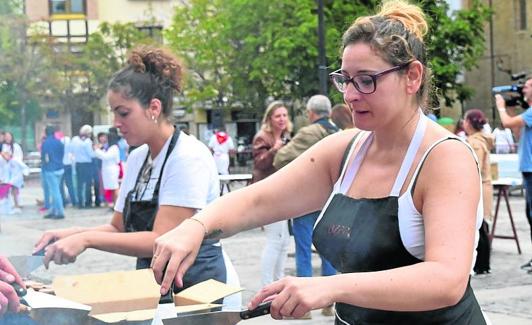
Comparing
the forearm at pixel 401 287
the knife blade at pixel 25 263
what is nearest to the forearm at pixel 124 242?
the knife blade at pixel 25 263

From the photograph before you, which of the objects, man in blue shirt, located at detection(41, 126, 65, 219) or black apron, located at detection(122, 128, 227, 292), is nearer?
black apron, located at detection(122, 128, 227, 292)

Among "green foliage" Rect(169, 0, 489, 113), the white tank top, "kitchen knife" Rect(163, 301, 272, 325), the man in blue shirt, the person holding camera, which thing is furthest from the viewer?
"green foliage" Rect(169, 0, 489, 113)

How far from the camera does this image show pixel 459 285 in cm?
188

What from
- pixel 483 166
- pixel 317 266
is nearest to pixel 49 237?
pixel 317 266

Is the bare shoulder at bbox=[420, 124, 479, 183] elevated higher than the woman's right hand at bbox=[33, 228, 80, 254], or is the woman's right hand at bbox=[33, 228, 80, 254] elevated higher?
the bare shoulder at bbox=[420, 124, 479, 183]

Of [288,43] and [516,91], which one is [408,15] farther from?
[288,43]

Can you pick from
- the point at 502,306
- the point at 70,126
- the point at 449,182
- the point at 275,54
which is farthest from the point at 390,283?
the point at 275,54

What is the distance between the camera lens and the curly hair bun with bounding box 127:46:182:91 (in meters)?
3.39

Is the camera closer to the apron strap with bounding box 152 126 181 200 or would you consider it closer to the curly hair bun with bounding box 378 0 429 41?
the apron strap with bounding box 152 126 181 200

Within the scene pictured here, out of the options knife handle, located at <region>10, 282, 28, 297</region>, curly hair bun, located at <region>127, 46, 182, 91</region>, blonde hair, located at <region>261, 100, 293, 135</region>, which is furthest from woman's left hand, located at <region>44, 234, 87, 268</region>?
blonde hair, located at <region>261, 100, 293, 135</region>

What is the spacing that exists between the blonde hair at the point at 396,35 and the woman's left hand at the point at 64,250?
1.29 metres

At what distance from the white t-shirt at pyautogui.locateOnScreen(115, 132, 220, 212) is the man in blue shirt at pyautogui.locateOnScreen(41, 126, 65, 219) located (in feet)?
44.4

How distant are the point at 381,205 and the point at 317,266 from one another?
279 inches

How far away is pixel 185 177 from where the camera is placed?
3.18m
